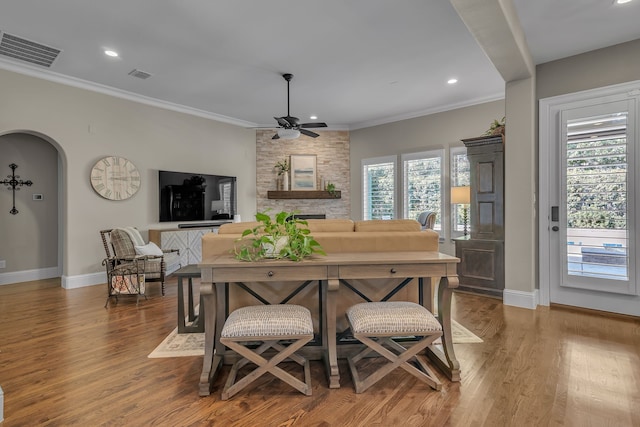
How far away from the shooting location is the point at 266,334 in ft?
6.38

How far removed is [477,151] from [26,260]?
6846 millimetres

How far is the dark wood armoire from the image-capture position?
4238mm

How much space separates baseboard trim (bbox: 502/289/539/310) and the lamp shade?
4.23 feet

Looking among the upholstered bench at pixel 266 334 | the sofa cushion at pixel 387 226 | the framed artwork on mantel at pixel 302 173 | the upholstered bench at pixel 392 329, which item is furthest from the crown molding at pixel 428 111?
the upholstered bench at pixel 266 334

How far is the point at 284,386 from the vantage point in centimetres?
214

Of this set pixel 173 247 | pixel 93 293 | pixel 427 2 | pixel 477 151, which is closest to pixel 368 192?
pixel 477 151

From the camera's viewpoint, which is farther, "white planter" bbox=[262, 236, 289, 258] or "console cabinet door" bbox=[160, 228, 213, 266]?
"console cabinet door" bbox=[160, 228, 213, 266]

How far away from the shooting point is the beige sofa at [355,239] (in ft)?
8.53

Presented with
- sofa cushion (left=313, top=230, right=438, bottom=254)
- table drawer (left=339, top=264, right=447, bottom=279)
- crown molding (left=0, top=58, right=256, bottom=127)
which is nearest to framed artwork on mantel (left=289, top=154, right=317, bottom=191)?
crown molding (left=0, top=58, right=256, bottom=127)

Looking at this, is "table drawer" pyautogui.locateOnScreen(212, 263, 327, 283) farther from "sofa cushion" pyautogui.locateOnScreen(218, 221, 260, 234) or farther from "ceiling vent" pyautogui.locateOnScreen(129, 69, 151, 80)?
"ceiling vent" pyautogui.locateOnScreen(129, 69, 151, 80)

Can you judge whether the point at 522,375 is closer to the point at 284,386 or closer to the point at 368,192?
the point at 284,386

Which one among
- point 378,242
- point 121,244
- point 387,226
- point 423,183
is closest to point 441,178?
point 423,183

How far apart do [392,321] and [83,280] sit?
4828 mm

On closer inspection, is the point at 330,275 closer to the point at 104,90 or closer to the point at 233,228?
the point at 233,228
